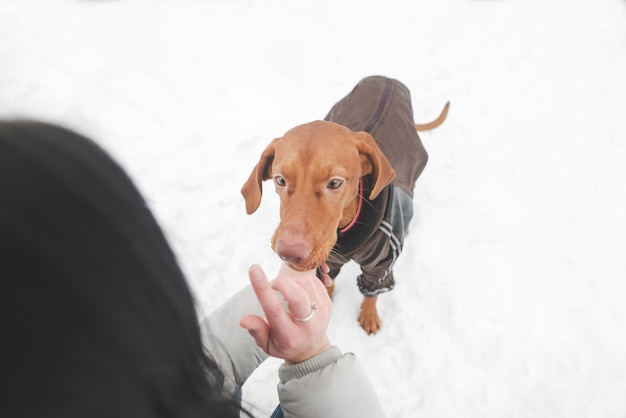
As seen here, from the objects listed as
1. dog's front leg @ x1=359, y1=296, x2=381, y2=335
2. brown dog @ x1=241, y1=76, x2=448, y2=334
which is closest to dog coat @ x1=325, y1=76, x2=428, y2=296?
brown dog @ x1=241, y1=76, x2=448, y2=334

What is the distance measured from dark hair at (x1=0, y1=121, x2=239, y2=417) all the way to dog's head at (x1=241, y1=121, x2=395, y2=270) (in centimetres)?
91

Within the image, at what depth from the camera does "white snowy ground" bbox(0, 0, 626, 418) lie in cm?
243

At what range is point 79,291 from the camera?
0.54m

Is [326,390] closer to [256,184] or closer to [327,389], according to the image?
[327,389]

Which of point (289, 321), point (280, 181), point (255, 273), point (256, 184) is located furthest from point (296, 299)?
point (256, 184)

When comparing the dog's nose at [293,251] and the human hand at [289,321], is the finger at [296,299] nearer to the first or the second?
the human hand at [289,321]

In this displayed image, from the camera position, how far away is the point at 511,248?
288 cm

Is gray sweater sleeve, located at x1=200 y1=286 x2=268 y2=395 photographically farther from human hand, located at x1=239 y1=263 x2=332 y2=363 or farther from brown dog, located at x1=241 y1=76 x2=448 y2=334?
human hand, located at x1=239 y1=263 x2=332 y2=363

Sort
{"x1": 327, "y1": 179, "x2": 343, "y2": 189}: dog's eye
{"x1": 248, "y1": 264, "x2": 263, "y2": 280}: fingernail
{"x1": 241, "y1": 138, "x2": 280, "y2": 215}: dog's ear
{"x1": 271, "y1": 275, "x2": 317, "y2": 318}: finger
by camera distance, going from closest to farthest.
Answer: {"x1": 248, "y1": 264, "x2": 263, "y2": 280}: fingernail, {"x1": 271, "y1": 275, "x2": 317, "y2": 318}: finger, {"x1": 327, "y1": 179, "x2": 343, "y2": 189}: dog's eye, {"x1": 241, "y1": 138, "x2": 280, "y2": 215}: dog's ear

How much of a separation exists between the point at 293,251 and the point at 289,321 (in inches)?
19.8

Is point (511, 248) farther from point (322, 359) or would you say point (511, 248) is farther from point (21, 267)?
point (21, 267)

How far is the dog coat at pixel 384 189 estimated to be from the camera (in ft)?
6.51

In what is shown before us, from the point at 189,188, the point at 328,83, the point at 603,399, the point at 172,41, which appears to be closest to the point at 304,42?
the point at 328,83

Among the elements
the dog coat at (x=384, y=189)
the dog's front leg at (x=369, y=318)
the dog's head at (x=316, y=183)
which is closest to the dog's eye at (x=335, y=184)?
the dog's head at (x=316, y=183)
